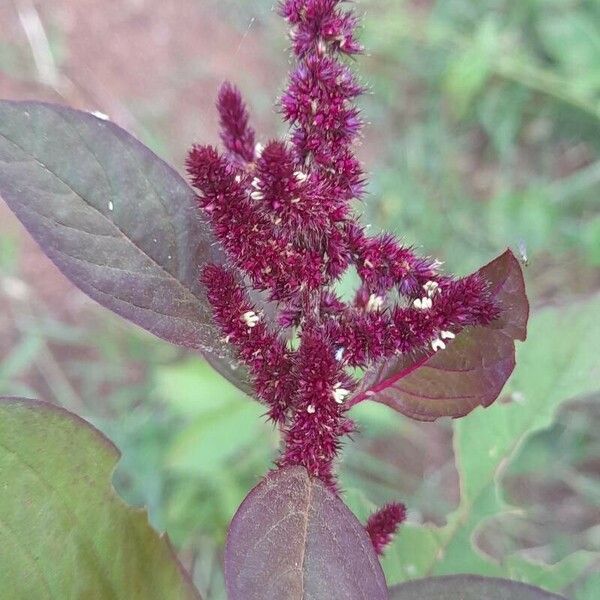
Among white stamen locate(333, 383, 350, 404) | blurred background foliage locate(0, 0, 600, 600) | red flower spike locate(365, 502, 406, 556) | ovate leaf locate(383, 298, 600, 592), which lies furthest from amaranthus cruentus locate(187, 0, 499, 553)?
blurred background foliage locate(0, 0, 600, 600)

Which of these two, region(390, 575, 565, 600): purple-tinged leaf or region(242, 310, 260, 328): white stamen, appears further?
region(390, 575, 565, 600): purple-tinged leaf

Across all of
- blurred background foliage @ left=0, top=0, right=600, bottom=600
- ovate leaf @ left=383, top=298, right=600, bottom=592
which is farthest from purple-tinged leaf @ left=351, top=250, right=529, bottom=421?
blurred background foliage @ left=0, top=0, right=600, bottom=600

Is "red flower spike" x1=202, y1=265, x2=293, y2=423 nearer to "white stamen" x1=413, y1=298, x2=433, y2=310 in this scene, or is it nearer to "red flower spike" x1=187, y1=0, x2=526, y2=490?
"red flower spike" x1=187, y1=0, x2=526, y2=490

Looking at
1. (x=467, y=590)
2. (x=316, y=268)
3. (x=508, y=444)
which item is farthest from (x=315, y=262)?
(x=508, y=444)

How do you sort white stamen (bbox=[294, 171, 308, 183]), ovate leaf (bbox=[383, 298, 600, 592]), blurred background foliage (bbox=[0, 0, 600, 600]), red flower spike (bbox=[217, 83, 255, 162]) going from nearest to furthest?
1. white stamen (bbox=[294, 171, 308, 183])
2. red flower spike (bbox=[217, 83, 255, 162])
3. ovate leaf (bbox=[383, 298, 600, 592])
4. blurred background foliage (bbox=[0, 0, 600, 600])

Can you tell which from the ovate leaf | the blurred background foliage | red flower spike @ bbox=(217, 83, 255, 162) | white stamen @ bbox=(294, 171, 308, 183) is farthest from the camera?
the blurred background foliage

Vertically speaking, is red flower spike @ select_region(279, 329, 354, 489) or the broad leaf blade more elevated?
red flower spike @ select_region(279, 329, 354, 489)

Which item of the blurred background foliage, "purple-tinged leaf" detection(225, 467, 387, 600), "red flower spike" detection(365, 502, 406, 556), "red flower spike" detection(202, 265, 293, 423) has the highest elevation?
the blurred background foliage
